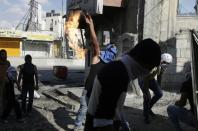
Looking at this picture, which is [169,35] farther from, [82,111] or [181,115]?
[181,115]

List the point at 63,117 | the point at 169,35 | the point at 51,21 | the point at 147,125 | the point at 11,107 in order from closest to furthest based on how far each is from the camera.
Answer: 1. the point at 147,125
2. the point at 11,107
3. the point at 63,117
4. the point at 169,35
5. the point at 51,21

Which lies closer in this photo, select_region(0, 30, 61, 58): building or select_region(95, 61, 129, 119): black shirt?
select_region(95, 61, 129, 119): black shirt

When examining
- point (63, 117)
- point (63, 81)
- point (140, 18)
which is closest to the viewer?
point (63, 117)

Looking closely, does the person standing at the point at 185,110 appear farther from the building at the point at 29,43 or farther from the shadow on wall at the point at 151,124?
the building at the point at 29,43

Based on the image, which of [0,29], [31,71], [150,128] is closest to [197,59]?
[150,128]

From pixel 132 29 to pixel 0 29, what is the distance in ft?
159

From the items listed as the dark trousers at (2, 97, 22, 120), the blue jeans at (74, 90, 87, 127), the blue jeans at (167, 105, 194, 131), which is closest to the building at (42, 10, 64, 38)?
the dark trousers at (2, 97, 22, 120)

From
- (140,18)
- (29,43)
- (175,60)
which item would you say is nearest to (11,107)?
(140,18)

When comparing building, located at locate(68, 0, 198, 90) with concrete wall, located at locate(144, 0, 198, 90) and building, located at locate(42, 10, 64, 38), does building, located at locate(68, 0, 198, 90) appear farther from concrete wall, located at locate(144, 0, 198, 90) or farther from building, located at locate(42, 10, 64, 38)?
building, located at locate(42, 10, 64, 38)

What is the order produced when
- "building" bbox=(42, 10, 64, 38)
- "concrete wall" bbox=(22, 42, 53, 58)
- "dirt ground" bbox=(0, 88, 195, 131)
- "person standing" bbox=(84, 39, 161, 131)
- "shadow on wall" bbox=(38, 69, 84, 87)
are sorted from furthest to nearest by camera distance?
"building" bbox=(42, 10, 64, 38), "concrete wall" bbox=(22, 42, 53, 58), "shadow on wall" bbox=(38, 69, 84, 87), "dirt ground" bbox=(0, 88, 195, 131), "person standing" bbox=(84, 39, 161, 131)

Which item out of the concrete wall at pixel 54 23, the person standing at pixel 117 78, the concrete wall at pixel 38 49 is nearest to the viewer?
the person standing at pixel 117 78

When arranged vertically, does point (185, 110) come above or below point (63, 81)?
above

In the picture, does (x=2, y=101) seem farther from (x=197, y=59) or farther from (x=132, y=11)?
(x=132, y=11)

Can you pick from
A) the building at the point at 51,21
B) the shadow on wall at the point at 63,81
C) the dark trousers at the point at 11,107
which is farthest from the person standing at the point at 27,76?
the building at the point at 51,21
